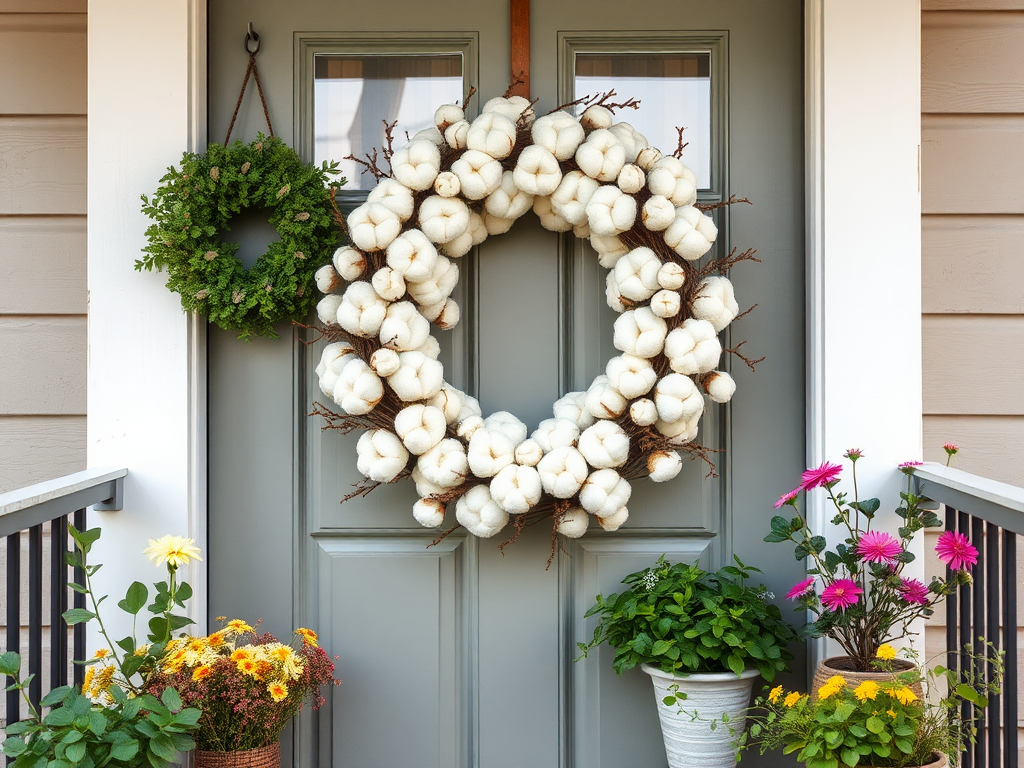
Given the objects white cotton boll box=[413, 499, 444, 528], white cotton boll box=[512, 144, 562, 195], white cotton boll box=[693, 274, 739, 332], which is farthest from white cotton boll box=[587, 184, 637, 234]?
white cotton boll box=[413, 499, 444, 528]

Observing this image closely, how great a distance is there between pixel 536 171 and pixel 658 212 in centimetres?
28

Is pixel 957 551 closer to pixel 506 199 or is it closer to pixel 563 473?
pixel 563 473

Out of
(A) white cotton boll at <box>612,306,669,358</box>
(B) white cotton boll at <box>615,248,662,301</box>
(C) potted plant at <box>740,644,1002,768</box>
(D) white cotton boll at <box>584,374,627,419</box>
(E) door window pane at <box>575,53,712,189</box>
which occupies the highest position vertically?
(E) door window pane at <box>575,53,712,189</box>

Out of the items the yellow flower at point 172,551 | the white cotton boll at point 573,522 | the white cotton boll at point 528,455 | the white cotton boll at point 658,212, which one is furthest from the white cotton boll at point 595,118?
the yellow flower at point 172,551

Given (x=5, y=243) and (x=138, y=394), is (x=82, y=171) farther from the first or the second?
(x=138, y=394)

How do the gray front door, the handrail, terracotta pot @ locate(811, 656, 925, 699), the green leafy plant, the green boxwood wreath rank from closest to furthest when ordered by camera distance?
the handrail < terracotta pot @ locate(811, 656, 925, 699) < the green leafy plant < the green boxwood wreath < the gray front door

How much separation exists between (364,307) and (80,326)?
0.88m

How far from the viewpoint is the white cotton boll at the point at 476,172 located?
6.42 feet

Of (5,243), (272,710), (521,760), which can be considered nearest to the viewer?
(272,710)

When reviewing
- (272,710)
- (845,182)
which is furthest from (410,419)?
(845,182)

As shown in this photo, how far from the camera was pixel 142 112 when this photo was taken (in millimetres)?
2068

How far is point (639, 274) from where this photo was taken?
196cm

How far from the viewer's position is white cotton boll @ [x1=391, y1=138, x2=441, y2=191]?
1954 mm

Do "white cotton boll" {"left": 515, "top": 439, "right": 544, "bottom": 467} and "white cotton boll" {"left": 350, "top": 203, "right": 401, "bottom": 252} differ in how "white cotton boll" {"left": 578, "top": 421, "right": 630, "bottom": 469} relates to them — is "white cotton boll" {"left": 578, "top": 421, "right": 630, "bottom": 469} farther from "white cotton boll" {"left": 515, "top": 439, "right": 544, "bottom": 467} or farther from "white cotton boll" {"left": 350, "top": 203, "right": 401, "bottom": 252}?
"white cotton boll" {"left": 350, "top": 203, "right": 401, "bottom": 252}
